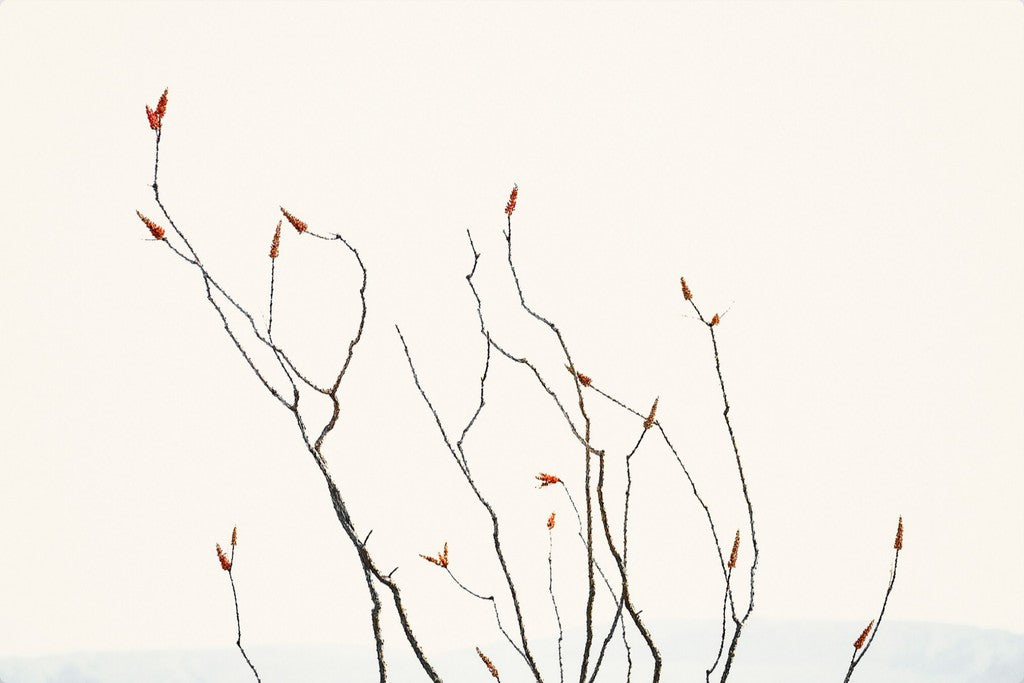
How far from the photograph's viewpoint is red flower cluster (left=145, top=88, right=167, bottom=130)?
645 mm

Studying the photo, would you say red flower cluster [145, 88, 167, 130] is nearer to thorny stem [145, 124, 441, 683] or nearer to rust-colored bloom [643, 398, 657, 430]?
thorny stem [145, 124, 441, 683]

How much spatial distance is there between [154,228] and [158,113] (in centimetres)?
8

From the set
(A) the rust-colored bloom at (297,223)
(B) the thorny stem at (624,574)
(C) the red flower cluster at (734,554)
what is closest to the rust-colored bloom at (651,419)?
(B) the thorny stem at (624,574)

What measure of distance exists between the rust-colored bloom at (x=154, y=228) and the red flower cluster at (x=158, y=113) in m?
0.07

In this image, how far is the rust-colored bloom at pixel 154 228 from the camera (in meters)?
0.63

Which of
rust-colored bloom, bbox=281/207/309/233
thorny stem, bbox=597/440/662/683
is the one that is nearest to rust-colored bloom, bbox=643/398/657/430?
thorny stem, bbox=597/440/662/683

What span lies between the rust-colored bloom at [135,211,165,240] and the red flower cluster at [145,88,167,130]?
66 mm

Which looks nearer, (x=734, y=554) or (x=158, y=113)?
(x=158, y=113)

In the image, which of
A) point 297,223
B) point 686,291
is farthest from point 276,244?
point 686,291

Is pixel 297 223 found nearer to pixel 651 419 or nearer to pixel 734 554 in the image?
pixel 651 419

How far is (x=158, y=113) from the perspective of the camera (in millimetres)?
649

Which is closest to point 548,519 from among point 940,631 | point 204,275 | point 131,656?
point 204,275

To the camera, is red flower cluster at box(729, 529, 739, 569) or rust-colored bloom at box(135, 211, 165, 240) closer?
rust-colored bloom at box(135, 211, 165, 240)

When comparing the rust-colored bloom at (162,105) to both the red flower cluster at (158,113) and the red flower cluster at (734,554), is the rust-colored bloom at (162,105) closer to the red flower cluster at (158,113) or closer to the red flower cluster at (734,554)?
the red flower cluster at (158,113)
